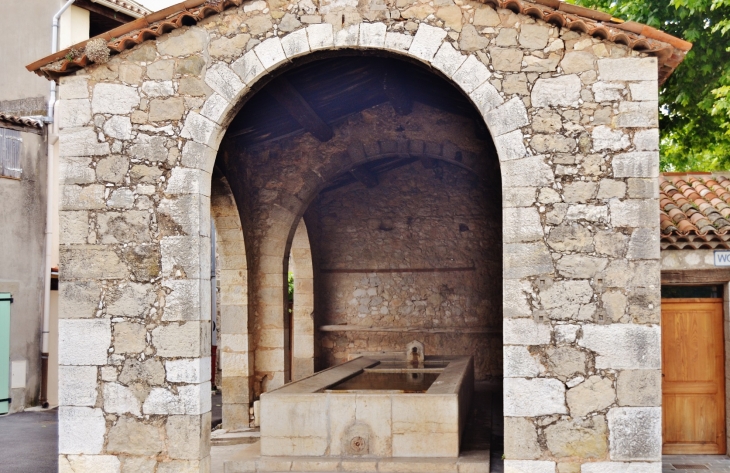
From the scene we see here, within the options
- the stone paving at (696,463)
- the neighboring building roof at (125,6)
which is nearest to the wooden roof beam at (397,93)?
the stone paving at (696,463)

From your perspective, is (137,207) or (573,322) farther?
(137,207)

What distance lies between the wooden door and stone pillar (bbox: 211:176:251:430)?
450cm

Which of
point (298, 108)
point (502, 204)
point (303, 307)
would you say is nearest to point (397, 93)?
point (298, 108)

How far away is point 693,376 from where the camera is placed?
25.3 ft

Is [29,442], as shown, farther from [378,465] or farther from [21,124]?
[21,124]

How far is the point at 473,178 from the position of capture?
11508 millimetres

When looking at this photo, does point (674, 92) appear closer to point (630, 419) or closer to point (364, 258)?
point (364, 258)

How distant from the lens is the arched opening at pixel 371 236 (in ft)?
30.2

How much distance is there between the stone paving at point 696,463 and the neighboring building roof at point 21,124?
32.4ft

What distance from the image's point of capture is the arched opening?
30.2 feet

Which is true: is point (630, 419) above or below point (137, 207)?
below

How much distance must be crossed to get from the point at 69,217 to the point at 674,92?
900 centimetres

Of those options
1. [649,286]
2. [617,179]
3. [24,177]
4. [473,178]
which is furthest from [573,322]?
[24,177]

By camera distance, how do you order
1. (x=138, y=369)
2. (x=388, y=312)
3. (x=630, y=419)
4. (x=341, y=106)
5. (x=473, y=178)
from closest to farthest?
(x=630, y=419)
(x=138, y=369)
(x=341, y=106)
(x=473, y=178)
(x=388, y=312)
